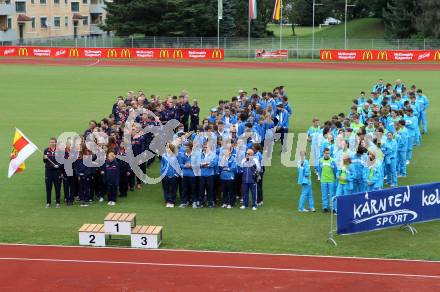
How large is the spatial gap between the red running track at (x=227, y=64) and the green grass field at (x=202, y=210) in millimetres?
11035

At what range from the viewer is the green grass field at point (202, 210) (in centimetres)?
1334

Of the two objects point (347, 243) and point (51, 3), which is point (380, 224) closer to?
point (347, 243)

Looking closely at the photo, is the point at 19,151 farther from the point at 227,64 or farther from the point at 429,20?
the point at 429,20

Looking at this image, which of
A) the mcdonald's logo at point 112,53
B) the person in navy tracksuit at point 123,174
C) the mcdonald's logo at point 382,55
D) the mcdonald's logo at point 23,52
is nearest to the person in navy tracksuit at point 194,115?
the person in navy tracksuit at point 123,174

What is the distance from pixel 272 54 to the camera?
5741 centimetres

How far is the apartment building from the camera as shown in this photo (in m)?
72.5

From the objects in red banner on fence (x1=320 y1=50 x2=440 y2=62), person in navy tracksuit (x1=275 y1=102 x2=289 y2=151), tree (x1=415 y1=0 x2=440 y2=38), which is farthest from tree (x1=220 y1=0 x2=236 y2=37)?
person in navy tracksuit (x1=275 y1=102 x2=289 y2=151)

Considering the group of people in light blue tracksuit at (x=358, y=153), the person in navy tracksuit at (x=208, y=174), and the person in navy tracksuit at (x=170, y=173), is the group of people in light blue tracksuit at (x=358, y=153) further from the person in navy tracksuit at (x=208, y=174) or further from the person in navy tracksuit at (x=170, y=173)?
the person in navy tracksuit at (x=170, y=173)

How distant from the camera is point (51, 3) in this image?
81.1m

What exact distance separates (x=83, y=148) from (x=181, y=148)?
2.37m

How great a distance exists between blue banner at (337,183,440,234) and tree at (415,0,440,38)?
54.0m

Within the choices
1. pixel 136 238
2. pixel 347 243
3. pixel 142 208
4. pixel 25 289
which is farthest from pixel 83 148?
pixel 347 243

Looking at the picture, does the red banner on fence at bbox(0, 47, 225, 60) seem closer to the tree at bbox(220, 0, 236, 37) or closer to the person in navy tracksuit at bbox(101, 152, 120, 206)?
the tree at bbox(220, 0, 236, 37)

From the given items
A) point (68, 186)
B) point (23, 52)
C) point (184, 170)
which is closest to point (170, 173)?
point (184, 170)
